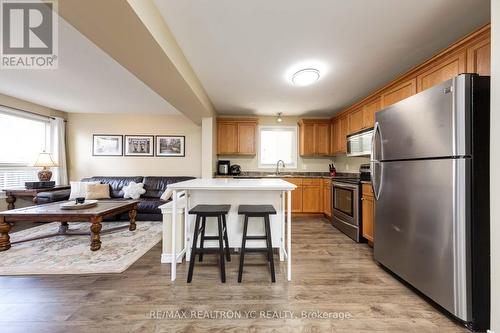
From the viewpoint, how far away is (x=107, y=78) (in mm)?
3162

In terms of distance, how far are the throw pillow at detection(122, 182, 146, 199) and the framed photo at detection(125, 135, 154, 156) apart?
3.23 feet

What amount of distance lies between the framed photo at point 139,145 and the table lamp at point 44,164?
4.64ft

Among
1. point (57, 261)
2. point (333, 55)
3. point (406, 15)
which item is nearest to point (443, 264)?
point (406, 15)

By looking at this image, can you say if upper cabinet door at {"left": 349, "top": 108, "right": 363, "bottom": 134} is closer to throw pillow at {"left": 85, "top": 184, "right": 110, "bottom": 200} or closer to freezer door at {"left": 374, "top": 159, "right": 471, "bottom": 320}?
freezer door at {"left": 374, "top": 159, "right": 471, "bottom": 320}

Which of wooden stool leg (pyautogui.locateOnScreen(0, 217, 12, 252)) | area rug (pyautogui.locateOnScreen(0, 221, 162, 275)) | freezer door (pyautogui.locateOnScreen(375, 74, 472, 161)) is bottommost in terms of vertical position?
area rug (pyautogui.locateOnScreen(0, 221, 162, 275))

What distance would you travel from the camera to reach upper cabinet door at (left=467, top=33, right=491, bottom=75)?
1.75 meters

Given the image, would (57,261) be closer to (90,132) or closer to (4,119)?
(4,119)

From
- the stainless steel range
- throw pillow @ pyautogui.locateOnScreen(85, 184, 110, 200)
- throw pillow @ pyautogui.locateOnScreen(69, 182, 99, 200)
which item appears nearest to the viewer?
the stainless steel range

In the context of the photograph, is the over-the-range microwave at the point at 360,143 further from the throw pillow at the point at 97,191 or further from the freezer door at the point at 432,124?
the throw pillow at the point at 97,191

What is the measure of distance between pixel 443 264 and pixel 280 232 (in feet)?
5.04

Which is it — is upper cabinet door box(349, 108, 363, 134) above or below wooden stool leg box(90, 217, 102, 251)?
above
